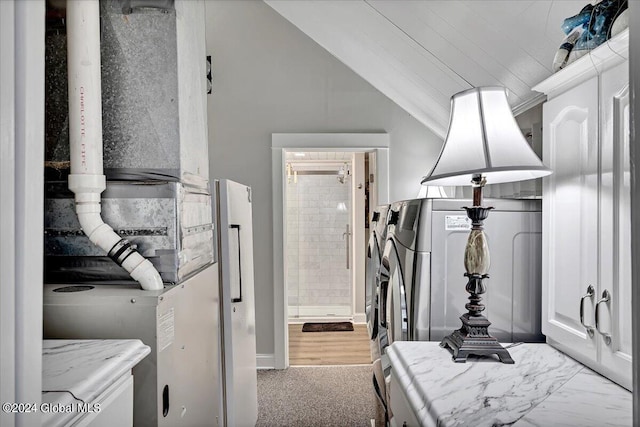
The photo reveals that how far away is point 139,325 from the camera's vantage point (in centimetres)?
107

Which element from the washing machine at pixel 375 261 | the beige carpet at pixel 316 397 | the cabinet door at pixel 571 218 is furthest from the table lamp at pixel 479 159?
the beige carpet at pixel 316 397

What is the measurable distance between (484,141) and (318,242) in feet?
13.9

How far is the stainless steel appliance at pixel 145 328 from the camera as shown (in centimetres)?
106

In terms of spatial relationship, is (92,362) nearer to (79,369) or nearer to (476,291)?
(79,369)

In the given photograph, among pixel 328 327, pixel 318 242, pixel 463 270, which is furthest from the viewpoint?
pixel 318 242

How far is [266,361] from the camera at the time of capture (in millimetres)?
3318

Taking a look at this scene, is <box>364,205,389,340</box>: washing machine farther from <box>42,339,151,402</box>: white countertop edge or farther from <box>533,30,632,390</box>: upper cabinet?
<box>42,339,151,402</box>: white countertop edge

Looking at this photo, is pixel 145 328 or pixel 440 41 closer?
pixel 145 328

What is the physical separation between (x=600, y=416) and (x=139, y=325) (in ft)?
3.81

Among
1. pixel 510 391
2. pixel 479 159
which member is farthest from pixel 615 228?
pixel 510 391

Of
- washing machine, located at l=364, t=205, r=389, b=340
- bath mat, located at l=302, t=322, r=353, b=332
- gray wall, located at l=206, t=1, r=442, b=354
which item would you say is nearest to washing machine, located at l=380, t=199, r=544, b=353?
washing machine, located at l=364, t=205, r=389, b=340

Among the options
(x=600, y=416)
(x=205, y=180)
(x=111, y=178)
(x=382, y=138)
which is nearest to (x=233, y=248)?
(x=205, y=180)

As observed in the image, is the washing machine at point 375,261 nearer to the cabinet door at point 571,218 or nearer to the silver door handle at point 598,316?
the cabinet door at point 571,218

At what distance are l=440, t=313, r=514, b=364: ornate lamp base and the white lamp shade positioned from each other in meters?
0.46
